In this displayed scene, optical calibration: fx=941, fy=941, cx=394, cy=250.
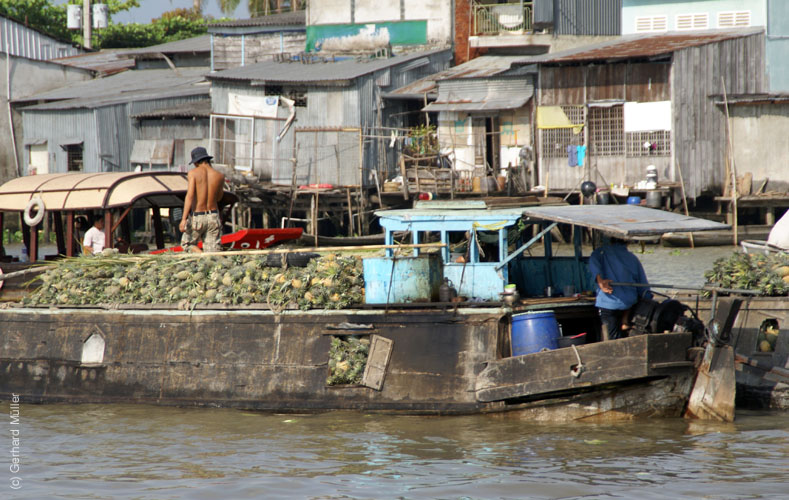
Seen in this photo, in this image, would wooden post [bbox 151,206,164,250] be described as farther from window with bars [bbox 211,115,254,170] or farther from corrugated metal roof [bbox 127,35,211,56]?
corrugated metal roof [bbox 127,35,211,56]

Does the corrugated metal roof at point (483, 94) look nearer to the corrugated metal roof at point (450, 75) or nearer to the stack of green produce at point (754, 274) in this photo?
the corrugated metal roof at point (450, 75)

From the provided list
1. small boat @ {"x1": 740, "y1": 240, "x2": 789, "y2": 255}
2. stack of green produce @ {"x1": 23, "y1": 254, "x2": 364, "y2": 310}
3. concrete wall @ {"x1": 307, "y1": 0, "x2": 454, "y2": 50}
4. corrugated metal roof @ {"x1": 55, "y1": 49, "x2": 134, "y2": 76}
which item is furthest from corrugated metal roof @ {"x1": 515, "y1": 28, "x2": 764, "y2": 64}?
corrugated metal roof @ {"x1": 55, "y1": 49, "x2": 134, "y2": 76}

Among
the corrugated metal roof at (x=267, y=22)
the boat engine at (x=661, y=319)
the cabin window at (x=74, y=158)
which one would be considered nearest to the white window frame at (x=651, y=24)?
the corrugated metal roof at (x=267, y=22)

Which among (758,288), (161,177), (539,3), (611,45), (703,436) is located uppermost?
(539,3)

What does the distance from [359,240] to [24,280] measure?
11468mm

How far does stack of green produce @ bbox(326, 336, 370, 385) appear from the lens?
33.5 feet

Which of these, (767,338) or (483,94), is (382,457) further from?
(483,94)

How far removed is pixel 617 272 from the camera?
32.8 ft

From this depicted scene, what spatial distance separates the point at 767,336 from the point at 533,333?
11.9ft

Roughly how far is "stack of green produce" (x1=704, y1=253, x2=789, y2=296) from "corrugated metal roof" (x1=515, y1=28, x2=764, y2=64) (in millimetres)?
13891

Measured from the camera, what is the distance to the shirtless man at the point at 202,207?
11.7 metres

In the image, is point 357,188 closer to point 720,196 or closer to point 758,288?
point 720,196

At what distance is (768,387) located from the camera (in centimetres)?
1114

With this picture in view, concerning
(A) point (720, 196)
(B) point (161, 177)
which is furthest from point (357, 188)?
(B) point (161, 177)
